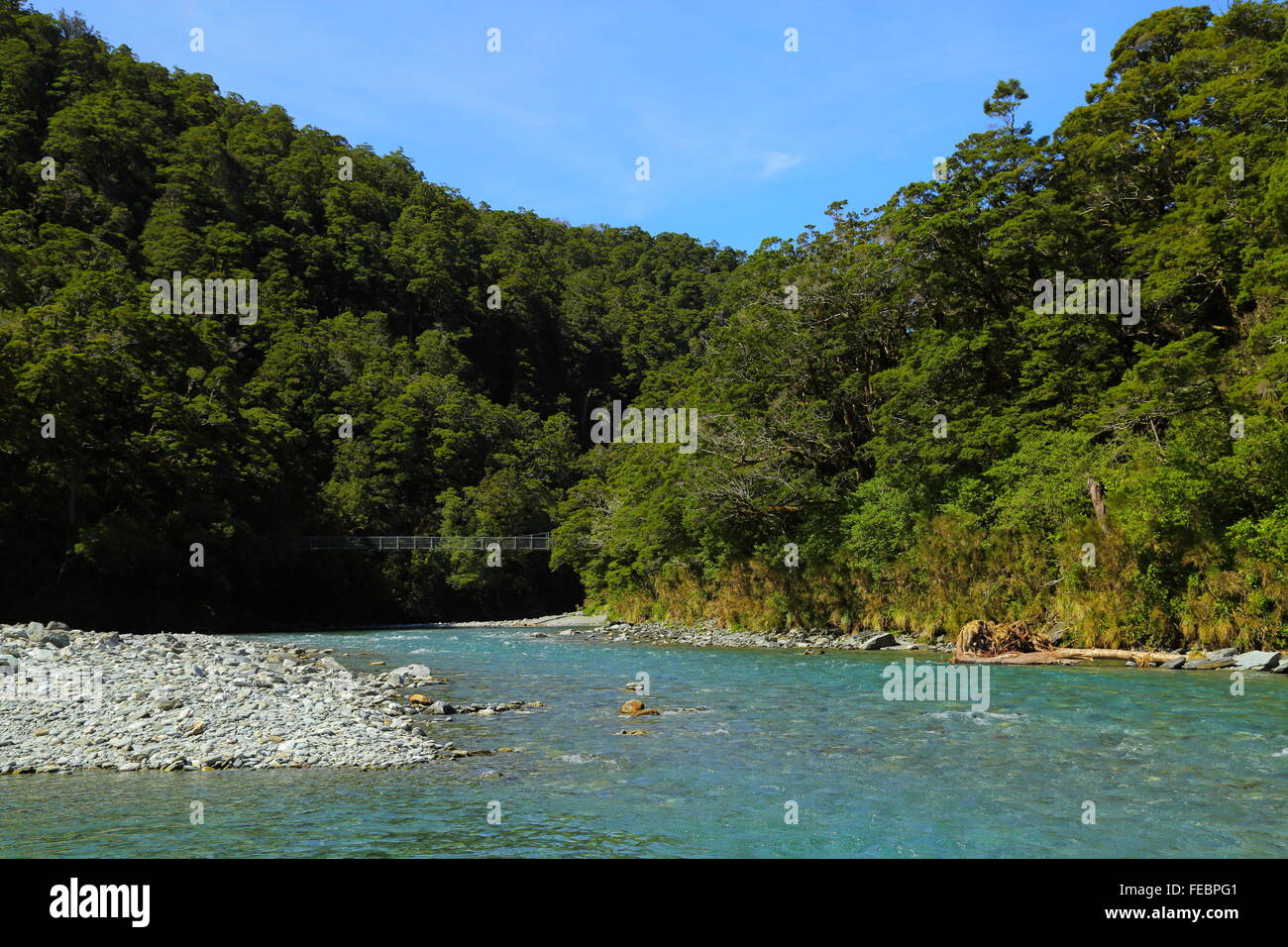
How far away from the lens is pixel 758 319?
36.9 meters

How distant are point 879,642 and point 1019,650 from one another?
4.74 m

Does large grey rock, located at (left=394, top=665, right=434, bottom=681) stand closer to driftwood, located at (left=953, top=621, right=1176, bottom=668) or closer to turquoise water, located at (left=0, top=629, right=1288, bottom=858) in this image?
turquoise water, located at (left=0, top=629, right=1288, bottom=858)

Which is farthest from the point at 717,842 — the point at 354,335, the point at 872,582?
the point at 354,335

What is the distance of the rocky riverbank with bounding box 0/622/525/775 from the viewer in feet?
36.2

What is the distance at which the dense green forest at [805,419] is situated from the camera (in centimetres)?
2352

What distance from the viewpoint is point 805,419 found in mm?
33562

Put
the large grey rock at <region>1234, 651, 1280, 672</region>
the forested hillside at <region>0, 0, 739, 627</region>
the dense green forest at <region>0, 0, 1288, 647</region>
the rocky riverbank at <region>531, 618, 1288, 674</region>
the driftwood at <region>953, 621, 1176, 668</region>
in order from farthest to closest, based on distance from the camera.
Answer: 1. the forested hillside at <region>0, 0, 739, 627</region>
2. the dense green forest at <region>0, 0, 1288, 647</region>
3. the driftwood at <region>953, 621, 1176, 668</region>
4. the rocky riverbank at <region>531, 618, 1288, 674</region>
5. the large grey rock at <region>1234, 651, 1280, 672</region>

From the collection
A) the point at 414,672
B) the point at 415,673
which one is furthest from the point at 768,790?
the point at 414,672

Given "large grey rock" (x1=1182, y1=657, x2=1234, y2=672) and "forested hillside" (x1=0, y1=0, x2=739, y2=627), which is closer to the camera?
"large grey rock" (x1=1182, y1=657, x2=1234, y2=672)

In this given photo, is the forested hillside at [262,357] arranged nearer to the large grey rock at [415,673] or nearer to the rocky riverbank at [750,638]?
the rocky riverbank at [750,638]

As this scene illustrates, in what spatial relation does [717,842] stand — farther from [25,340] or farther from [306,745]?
[25,340]

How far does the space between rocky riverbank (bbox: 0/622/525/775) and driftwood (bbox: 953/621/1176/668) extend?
13.1m

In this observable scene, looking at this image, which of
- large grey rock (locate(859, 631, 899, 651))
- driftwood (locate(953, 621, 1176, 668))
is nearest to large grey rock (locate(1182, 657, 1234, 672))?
driftwood (locate(953, 621, 1176, 668))
